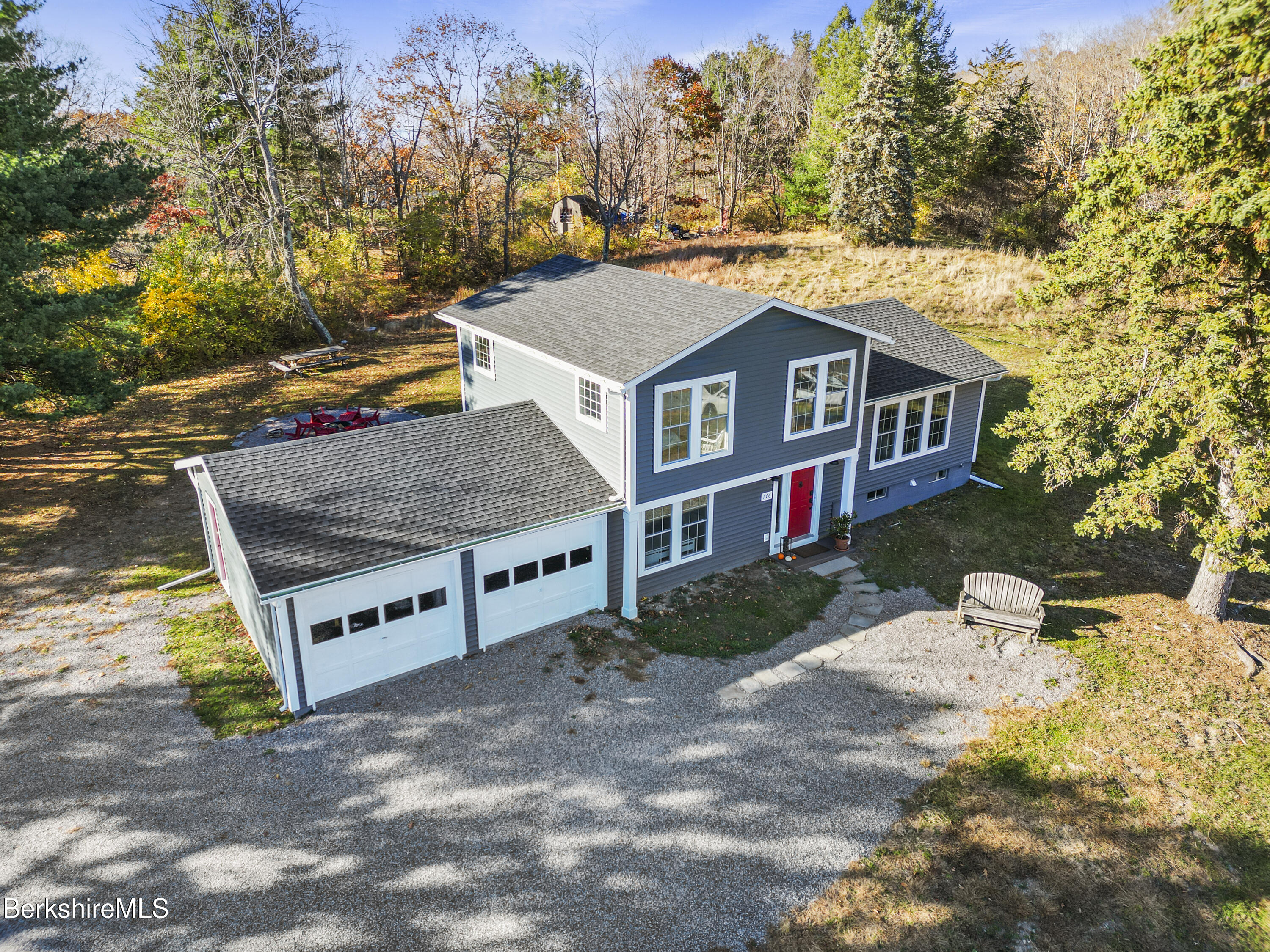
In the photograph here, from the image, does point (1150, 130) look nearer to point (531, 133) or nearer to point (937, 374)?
point (937, 374)

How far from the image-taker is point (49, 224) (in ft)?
56.1

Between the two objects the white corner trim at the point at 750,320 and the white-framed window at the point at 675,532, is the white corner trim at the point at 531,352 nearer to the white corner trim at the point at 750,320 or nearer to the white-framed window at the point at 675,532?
the white corner trim at the point at 750,320

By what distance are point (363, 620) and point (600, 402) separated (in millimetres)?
6175

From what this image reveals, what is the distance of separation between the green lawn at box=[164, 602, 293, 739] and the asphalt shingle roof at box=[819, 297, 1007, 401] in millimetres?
14935

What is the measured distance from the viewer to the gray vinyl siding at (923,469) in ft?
62.4

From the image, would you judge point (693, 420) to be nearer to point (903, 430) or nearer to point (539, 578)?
point (539, 578)

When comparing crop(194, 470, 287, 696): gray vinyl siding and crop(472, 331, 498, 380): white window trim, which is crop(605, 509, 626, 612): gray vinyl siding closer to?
crop(194, 470, 287, 696): gray vinyl siding

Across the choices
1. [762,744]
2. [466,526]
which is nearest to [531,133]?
[466,526]

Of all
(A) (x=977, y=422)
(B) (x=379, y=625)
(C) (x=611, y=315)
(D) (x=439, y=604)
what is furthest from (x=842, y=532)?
(B) (x=379, y=625)

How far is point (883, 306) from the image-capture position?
22219mm

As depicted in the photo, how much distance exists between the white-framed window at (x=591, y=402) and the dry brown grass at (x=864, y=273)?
69.1ft

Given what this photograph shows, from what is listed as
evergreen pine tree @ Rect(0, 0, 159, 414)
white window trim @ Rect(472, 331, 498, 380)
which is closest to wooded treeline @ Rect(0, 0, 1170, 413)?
evergreen pine tree @ Rect(0, 0, 159, 414)

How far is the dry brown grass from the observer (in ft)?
119

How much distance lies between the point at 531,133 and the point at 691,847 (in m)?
44.8
